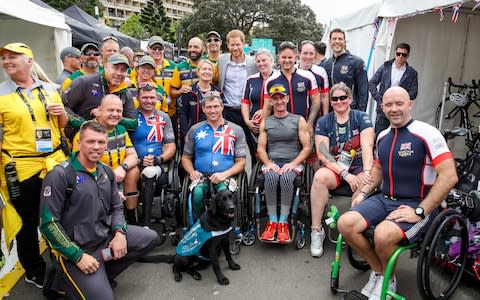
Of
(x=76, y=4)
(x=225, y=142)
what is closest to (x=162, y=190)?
(x=225, y=142)

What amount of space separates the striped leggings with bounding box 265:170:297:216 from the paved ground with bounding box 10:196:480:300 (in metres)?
0.38

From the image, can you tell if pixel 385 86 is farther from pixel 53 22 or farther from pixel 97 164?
pixel 53 22

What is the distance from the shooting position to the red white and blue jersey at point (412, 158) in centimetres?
232

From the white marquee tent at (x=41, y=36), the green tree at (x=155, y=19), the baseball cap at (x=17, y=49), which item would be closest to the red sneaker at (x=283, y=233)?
the baseball cap at (x=17, y=49)

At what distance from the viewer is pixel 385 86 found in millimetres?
5234

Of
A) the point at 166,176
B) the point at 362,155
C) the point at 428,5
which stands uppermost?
the point at 428,5

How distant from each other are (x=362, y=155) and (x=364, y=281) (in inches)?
42.1

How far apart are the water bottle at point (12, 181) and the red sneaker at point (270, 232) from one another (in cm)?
189

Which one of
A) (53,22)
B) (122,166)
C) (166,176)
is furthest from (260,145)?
(53,22)

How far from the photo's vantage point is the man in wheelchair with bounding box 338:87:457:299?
7.42ft

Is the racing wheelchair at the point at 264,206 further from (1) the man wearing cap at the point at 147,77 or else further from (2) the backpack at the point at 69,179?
(2) the backpack at the point at 69,179

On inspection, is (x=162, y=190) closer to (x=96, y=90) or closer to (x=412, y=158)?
(x=96, y=90)

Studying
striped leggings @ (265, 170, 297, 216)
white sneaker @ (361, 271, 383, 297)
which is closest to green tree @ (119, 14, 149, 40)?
striped leggings @ (265, 170, 297, 216)

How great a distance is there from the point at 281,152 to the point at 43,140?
2.02m
